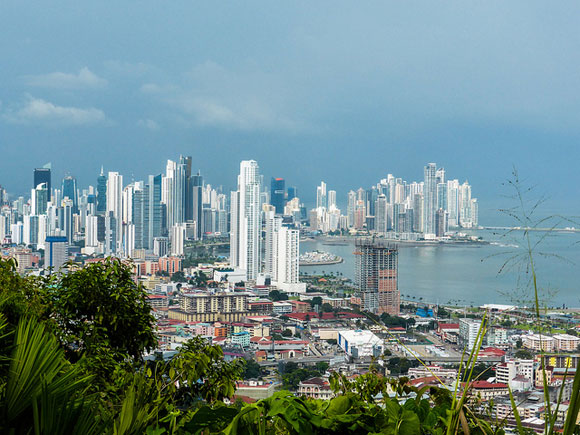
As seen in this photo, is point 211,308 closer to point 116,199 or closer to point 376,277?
point 376,277

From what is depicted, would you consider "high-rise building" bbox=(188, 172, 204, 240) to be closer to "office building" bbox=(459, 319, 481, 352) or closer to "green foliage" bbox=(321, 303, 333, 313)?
"green foliage" bbox=(321, 303, 333, 313)

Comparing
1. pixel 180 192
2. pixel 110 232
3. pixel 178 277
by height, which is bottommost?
pixel 178 277

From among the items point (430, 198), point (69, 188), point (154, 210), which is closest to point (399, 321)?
point (430, 198)

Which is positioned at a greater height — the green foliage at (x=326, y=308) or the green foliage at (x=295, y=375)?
the green foliage at (x=295, y=375)

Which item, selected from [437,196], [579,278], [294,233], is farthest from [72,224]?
[579,278]

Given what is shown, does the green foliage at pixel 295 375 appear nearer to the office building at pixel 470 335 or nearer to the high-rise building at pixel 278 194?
the office building at pixel 470 335

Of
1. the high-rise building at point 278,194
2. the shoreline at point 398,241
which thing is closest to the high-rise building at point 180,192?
the high-rise building at point 278,194

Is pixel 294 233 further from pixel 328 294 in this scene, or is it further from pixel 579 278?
pixel 579 278
